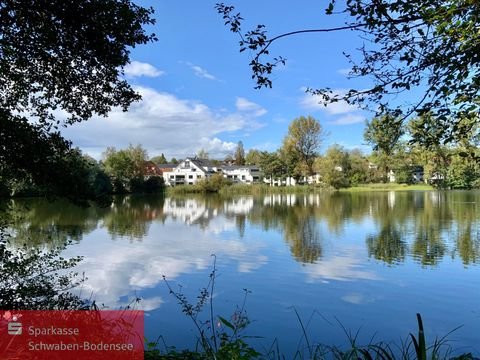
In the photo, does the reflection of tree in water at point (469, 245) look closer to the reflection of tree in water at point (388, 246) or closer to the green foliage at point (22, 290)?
the reflection of tree in water at point (388, 246)

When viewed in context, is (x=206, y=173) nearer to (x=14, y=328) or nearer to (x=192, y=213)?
(x=192, y=213)

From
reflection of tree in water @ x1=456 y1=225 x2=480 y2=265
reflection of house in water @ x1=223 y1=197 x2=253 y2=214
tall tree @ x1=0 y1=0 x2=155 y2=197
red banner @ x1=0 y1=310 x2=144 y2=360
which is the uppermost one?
tall tree @ x1=0 y1=0 x2=155 y2=197

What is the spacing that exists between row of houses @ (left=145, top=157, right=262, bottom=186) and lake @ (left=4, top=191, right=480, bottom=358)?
61316 millimetres

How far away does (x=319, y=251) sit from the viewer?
1339cm

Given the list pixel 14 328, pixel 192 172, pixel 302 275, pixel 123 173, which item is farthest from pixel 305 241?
pixel 192 172

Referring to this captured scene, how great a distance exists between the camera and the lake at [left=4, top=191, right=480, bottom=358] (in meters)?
6.66

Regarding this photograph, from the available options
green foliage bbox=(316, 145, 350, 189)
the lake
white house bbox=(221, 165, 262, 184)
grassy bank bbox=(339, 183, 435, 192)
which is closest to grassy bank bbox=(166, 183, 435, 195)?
grassy bank bbox=(339, 183, 435, 192)

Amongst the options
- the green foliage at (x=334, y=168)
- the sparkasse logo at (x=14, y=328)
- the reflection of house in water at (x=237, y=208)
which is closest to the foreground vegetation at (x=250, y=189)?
the green foliage at (x=334, y=168)

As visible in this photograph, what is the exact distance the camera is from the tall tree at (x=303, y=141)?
70.6 metres

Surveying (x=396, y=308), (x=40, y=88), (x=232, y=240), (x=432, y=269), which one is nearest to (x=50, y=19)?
(x=40, y=88)

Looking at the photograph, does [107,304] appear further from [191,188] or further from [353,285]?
[191,188]

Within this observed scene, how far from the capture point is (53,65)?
439 cm

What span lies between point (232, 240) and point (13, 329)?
12906 millimetres

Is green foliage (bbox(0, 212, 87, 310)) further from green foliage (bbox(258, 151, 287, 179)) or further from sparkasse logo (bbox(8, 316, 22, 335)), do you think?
green foliage (bbox(258, 151, 287, 179))
